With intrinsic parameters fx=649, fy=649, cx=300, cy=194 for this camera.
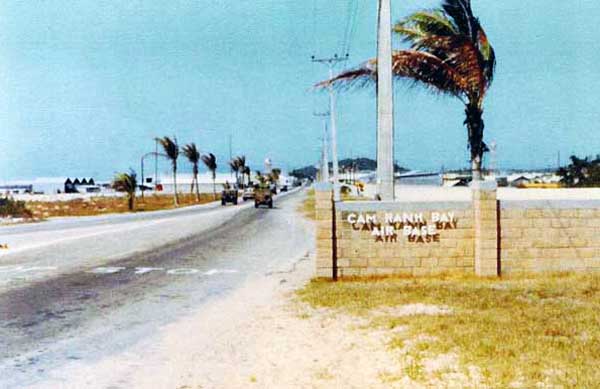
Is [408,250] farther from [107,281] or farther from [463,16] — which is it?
[107,281]

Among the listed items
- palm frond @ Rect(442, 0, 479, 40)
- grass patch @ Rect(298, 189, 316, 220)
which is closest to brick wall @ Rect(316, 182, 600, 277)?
palm frond @ Rect(442, 0, 479, 40)

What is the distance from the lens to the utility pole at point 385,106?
1460 centimetres

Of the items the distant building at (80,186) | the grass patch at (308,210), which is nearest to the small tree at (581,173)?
the grass patch at (308,210)

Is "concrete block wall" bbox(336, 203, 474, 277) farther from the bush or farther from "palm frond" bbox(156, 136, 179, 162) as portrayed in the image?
"palm frond" bbox(156, 136, 179, 162)

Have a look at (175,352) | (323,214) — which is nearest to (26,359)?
(175,352)

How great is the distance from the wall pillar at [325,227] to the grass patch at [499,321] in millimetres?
459

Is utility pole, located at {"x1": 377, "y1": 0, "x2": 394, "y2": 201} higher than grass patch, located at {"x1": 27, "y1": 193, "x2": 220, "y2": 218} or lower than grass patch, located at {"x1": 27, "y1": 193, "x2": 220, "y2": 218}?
higher

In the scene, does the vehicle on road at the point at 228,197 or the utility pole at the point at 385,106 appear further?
the vehicle on road at the point at 228,197

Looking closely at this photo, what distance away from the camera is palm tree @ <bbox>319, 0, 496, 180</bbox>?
1519 cm

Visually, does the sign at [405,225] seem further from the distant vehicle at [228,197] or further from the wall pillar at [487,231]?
the distant vehicle at [228,197]

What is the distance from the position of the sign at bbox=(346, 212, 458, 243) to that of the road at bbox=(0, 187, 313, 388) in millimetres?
3087

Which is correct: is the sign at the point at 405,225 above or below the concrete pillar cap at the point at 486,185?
below

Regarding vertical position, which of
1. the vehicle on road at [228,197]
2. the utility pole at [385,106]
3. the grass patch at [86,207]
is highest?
the utility pole at [385,106]

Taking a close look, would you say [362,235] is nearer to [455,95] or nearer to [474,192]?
[474,192]
